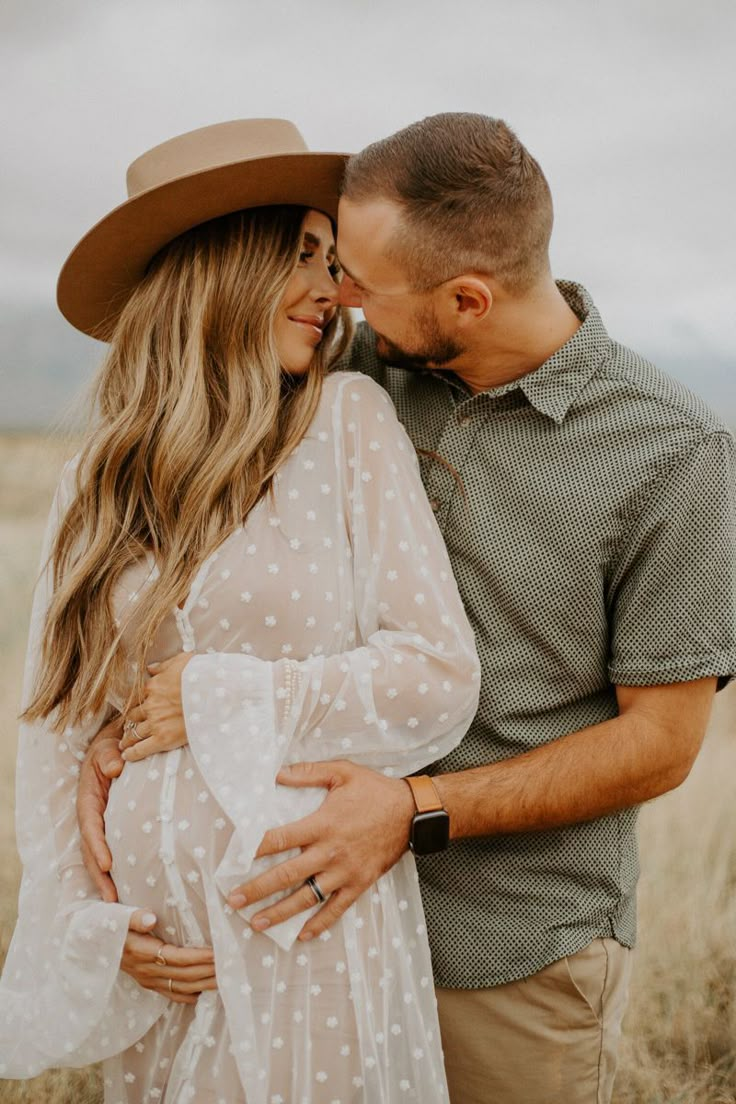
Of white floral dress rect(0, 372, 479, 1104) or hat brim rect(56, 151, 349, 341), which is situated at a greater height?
hat brim rect(56, 151, 349, 341)

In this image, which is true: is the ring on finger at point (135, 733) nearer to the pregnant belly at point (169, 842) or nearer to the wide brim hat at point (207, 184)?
the pregnant belly at point (169, 842)

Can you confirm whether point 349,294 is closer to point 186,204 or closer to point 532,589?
point 186,204

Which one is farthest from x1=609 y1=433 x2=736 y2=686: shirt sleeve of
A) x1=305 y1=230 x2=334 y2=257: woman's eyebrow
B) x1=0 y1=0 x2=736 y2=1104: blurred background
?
x1=0 y1=0 x2=736 y2=1104: blurred background

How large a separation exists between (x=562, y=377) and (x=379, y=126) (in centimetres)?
158

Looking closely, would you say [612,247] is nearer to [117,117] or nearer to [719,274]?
[719,274]

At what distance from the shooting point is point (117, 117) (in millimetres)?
2879

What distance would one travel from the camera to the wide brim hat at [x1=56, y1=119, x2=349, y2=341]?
5.81 ft

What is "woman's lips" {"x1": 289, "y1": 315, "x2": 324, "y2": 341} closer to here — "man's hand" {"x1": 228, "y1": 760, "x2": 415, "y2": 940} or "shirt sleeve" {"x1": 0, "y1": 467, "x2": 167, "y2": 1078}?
"shirt sleeve" {"x1": 0, "y1": 467, "x2": 167, "y2": 1078}

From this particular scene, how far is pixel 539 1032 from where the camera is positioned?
1789mm

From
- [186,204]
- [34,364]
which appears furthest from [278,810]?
[34,364]

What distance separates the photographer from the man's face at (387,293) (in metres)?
A: 1.74

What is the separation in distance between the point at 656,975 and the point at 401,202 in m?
2.39

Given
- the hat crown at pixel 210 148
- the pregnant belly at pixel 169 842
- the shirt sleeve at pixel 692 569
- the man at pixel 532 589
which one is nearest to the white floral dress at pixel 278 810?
the pregnant belly at pixel 169 842

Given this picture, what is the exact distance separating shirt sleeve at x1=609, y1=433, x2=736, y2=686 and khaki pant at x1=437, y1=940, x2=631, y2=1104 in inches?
23.2
